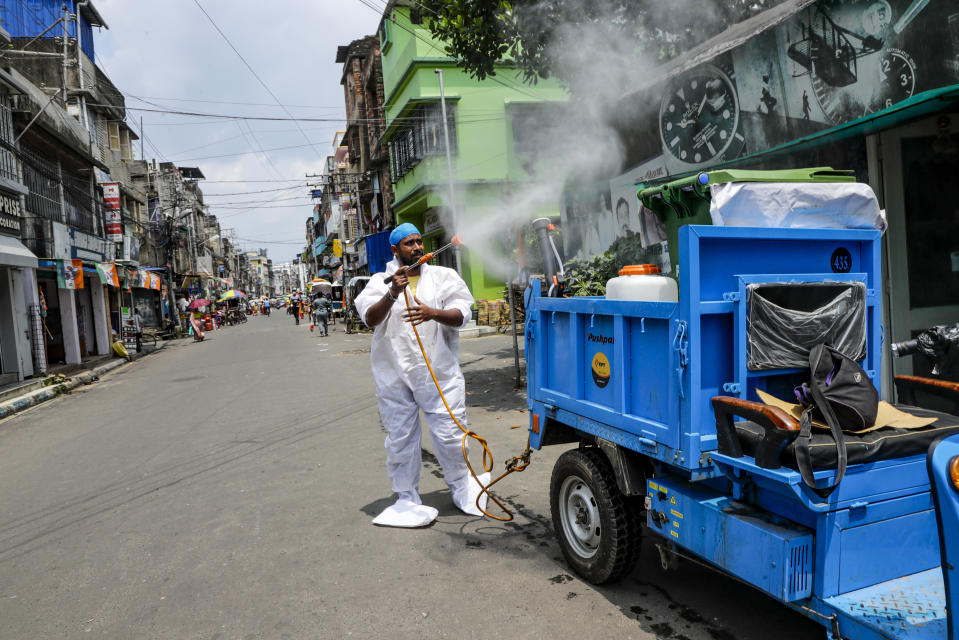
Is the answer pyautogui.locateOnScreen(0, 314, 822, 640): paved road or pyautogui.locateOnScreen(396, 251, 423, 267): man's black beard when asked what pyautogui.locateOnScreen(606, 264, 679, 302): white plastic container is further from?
pyautogui.locateOnScreen(396, 251, 423, 267): man's black beard

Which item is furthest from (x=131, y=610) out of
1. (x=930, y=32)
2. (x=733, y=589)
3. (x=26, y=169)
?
(x=26, y=169)

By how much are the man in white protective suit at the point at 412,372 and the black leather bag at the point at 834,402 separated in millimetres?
2420

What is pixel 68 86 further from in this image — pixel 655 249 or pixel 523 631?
pixel 523 631

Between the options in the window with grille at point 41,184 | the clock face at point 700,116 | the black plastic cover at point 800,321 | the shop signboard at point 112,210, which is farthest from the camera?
the shop signboard at point 112,210

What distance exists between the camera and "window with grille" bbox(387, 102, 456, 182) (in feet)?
72.6

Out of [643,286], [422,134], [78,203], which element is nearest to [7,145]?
[78,203]

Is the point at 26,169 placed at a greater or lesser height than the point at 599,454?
greater

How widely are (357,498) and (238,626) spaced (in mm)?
1944

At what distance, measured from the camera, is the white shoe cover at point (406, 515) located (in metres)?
4.41

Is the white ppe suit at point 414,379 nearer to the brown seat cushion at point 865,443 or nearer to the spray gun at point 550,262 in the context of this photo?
the spray gun at point 550,262

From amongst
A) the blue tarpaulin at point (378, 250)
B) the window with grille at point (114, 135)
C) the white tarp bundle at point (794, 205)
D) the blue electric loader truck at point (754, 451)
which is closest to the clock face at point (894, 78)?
the white tarp bundle at point (794, 205)

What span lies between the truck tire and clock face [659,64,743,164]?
5853 millimetres

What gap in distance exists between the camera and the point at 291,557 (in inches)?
159

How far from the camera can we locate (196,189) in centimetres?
7512
